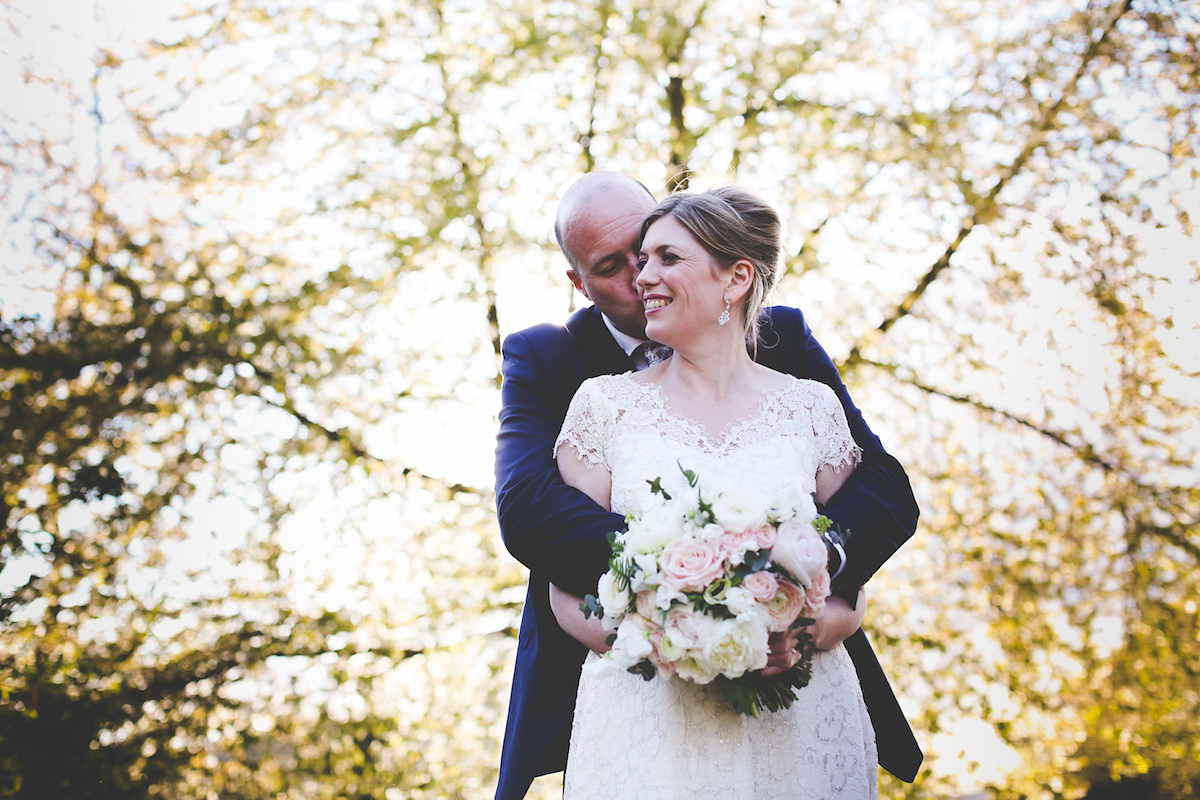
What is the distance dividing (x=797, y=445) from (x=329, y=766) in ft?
13.0

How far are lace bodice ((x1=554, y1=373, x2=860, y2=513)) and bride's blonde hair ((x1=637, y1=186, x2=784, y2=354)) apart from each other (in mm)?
304

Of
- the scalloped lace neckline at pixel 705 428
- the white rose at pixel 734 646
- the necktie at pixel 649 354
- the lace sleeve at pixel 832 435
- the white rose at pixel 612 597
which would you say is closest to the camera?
the white rose at pixel 734 646

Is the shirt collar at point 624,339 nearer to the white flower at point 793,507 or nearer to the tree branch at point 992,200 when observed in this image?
the white flower at point 793,507

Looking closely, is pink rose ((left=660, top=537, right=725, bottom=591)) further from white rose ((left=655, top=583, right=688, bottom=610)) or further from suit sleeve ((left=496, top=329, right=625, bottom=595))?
suit sleeve ((left=496, top=329, right=625, bottom=595))

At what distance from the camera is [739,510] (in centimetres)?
174

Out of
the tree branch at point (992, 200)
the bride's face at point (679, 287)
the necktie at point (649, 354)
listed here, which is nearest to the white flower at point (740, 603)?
the bride's face at point (679, 287)

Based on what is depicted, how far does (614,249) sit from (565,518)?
1.05 meters

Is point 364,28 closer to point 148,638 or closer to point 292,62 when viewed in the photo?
point 292,62

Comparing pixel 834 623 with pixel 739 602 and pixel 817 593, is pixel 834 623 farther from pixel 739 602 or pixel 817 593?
pixel 739 602

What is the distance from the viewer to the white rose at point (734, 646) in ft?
5.34

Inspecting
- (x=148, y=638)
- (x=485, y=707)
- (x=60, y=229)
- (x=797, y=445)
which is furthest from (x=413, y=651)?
(x=797, y=445)

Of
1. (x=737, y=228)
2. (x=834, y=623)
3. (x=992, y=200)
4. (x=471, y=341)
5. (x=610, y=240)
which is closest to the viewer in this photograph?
(x=834, y=623)

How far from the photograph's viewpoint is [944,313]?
5344mm

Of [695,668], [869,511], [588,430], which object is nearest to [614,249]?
[588,430]
